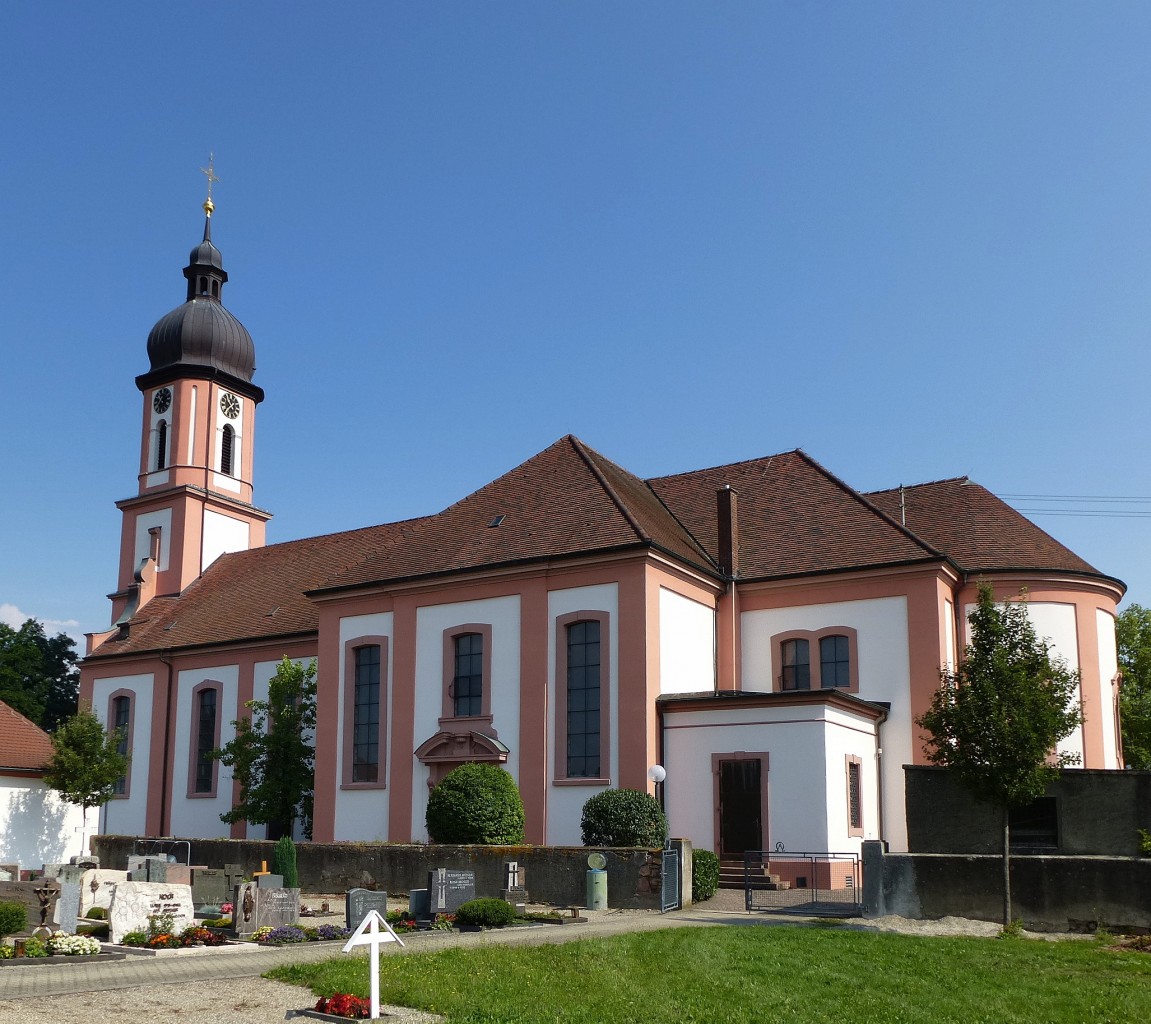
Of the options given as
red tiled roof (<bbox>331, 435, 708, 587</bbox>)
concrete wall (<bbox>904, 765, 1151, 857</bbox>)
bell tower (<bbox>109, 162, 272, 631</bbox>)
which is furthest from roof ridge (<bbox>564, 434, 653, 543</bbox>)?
bell tower (<bbox>109, 162, 272, 631</bbox>)

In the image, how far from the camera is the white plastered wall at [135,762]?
128ft

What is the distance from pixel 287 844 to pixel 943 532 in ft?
57.4

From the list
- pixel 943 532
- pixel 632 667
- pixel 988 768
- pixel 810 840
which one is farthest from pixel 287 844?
pixel 943 532

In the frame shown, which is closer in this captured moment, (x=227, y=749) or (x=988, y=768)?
(x=988, y=768)

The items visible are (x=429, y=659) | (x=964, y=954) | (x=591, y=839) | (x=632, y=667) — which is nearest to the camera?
(x=964, y=954)

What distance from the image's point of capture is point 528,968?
1359 centimetres

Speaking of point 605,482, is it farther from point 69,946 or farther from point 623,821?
point 69,946

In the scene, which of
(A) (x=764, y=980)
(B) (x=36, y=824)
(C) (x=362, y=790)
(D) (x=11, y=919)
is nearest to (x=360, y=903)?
(D) (x=11, y=919)

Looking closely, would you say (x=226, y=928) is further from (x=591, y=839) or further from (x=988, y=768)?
(x=988, y=768)

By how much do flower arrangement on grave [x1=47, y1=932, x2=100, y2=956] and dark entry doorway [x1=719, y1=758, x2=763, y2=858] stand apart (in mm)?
14406

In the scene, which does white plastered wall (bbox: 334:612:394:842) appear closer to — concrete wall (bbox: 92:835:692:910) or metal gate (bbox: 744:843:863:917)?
concrete wall (bbox: 92:835:692:910)

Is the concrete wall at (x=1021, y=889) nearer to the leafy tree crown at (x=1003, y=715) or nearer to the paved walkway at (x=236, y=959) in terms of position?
the leafy tree crown at (x=1003, y=715)

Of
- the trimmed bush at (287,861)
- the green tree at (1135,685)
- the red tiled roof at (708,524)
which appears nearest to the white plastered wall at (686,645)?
the red tiled roof at (708,524)

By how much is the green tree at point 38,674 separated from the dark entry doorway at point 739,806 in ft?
149
